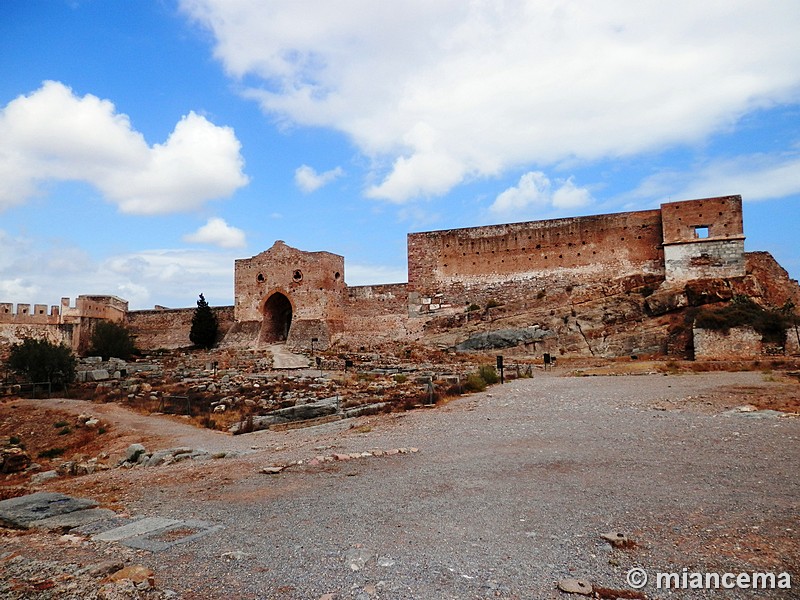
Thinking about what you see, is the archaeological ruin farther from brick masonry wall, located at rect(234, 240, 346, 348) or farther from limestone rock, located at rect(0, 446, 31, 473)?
limestone rock, located at rect(0, 446, 31, 473)

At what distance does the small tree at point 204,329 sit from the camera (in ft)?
107

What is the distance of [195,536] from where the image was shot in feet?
15.1

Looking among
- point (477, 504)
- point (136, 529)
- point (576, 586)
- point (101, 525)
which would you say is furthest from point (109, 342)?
point (576, 586)

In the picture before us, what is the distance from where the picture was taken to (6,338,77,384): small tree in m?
20.2

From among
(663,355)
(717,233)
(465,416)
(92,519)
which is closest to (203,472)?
(92,519)

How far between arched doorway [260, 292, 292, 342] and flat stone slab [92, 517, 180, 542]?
25.2 m

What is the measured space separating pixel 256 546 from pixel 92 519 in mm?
2036

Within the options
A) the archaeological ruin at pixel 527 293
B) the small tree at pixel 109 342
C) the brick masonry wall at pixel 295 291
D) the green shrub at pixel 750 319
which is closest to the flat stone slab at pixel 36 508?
the archaeological ruin at pixel 527 293

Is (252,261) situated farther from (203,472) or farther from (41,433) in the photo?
(203,472)

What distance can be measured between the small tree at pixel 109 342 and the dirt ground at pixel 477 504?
21102 millimetres

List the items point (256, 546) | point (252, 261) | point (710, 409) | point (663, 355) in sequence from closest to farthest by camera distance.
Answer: point (256, 546), point (710, 409), point (663, 355), point (252, 261)

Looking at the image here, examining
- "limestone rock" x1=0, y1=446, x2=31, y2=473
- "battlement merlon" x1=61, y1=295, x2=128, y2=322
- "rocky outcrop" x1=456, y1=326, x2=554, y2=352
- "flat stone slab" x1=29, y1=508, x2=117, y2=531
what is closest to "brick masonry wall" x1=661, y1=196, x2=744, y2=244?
"rocky outcrop" x1=456, y1=326, x2=554, y2=352

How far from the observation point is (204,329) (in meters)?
32.6

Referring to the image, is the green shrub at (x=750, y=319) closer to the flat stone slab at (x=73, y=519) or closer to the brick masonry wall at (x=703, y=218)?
the brick masonry wall at (x=703, y=218)
